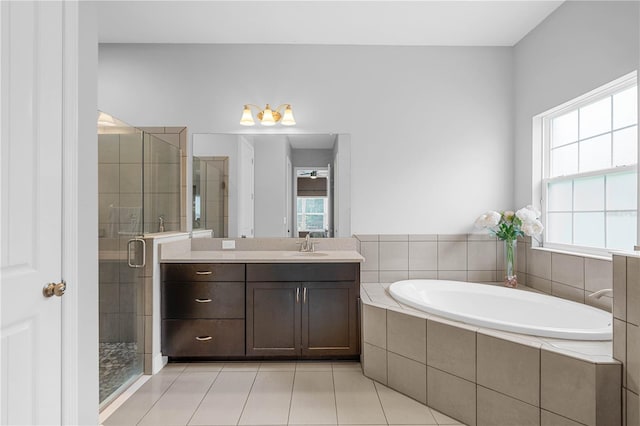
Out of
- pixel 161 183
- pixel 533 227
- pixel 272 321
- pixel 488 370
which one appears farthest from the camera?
pixel 161 183

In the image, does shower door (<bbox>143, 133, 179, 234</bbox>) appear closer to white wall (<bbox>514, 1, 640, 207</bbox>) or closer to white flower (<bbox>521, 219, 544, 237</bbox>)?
white flower (<bbox>521, 219, 544, 237</bbox>)

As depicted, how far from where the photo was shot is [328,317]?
2672 millimetres

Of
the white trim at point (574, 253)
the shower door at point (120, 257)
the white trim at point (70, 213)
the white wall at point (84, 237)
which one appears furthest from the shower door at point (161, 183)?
the white trim at point (574, 253)

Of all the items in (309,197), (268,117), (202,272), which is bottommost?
(202,272)

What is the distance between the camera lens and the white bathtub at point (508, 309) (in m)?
1.80

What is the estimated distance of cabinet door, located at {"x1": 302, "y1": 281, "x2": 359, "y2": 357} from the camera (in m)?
2.67

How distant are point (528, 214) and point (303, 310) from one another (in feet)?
6.21

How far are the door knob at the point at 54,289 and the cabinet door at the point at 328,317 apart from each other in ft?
5.48

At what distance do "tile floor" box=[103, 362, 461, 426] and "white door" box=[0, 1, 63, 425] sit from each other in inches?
37.2

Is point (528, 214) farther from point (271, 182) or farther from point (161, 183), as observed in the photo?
point (161, 183)

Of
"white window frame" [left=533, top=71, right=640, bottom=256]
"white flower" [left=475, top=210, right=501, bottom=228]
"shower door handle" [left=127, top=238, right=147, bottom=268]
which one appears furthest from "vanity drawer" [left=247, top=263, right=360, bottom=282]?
"white window frame" [left=533, top=71, right=640, bottom=256]

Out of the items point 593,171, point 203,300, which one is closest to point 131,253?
point 203,300

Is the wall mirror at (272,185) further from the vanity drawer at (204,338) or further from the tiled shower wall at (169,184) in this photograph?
the vanity drawer at (204,338)

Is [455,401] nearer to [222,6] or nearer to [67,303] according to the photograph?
[67,303]
